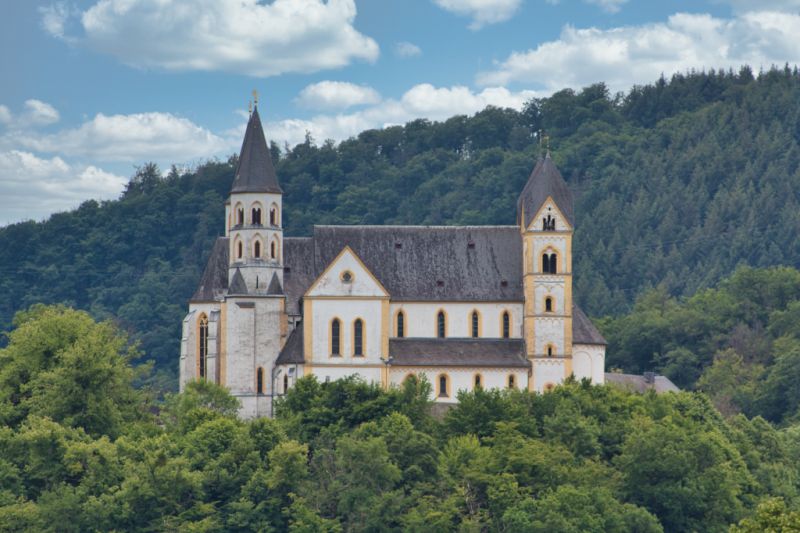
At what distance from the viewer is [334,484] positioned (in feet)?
276

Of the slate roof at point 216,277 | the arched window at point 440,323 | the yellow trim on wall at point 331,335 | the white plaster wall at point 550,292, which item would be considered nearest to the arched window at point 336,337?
the yellow trim on wall at point 331,335

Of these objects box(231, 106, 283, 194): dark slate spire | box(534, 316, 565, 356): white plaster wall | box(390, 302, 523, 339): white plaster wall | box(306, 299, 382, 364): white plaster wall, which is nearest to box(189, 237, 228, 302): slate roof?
box(231, 106, 283, 194): dark slate spire

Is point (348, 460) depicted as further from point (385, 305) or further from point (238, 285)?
point (238, 285)

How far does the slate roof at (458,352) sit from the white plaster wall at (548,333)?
3.16 ft

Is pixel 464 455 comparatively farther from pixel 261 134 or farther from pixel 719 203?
pixel 719 203

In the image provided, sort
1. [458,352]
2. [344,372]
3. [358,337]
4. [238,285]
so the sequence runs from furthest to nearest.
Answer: [458,352] < [238,285] < [358,337] < [344,372]

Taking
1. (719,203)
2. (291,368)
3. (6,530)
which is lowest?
(6,530)

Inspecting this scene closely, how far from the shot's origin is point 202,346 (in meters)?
101

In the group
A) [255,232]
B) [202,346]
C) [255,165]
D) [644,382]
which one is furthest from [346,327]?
[644,382]

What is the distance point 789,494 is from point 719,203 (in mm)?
97569

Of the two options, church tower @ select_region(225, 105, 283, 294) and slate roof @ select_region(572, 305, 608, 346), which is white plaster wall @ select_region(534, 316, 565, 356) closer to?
slate roof @ select_region(572, 305, 608, 346)

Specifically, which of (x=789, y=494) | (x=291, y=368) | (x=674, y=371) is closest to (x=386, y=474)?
(x=291, y=368)

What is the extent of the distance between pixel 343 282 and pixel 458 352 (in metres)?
7.06

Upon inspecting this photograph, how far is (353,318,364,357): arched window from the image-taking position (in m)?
96.6
